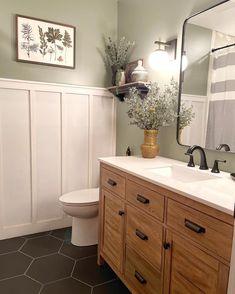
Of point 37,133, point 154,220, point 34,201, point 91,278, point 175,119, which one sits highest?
point 175,119

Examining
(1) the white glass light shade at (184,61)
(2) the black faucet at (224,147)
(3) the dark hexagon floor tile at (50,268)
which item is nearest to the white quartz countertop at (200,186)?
(2) the black faucet at (224,147)

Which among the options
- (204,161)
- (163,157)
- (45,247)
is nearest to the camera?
Answer: (204,161)

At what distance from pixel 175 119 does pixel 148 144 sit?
11.8 inches

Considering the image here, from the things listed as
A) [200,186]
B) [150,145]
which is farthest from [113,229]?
[200,186]

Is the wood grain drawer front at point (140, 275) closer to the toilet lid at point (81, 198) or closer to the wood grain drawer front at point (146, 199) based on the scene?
the wood grain drawer front at point (146, 199)

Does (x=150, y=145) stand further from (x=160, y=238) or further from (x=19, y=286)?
(x=19, y=286)

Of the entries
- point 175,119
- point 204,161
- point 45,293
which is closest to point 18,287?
point 45,293

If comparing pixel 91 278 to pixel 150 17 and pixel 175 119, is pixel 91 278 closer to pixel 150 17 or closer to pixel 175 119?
pixel 175 119

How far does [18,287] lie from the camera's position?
1.75 meters

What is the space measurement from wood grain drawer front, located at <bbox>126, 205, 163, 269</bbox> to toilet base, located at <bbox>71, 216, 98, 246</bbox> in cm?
76

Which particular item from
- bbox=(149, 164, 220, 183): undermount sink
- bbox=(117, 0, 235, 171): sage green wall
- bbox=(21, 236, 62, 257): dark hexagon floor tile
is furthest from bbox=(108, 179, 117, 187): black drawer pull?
bbox=(21, 236, 62, 257): dark hexagon floor tile

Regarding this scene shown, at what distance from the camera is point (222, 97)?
5.20 ft

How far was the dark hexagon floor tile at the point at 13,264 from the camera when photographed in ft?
6.25

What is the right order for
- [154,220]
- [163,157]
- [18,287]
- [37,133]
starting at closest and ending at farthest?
1. [154,220]
2. [18,287]
3. [163,157]
4. [37,133]
